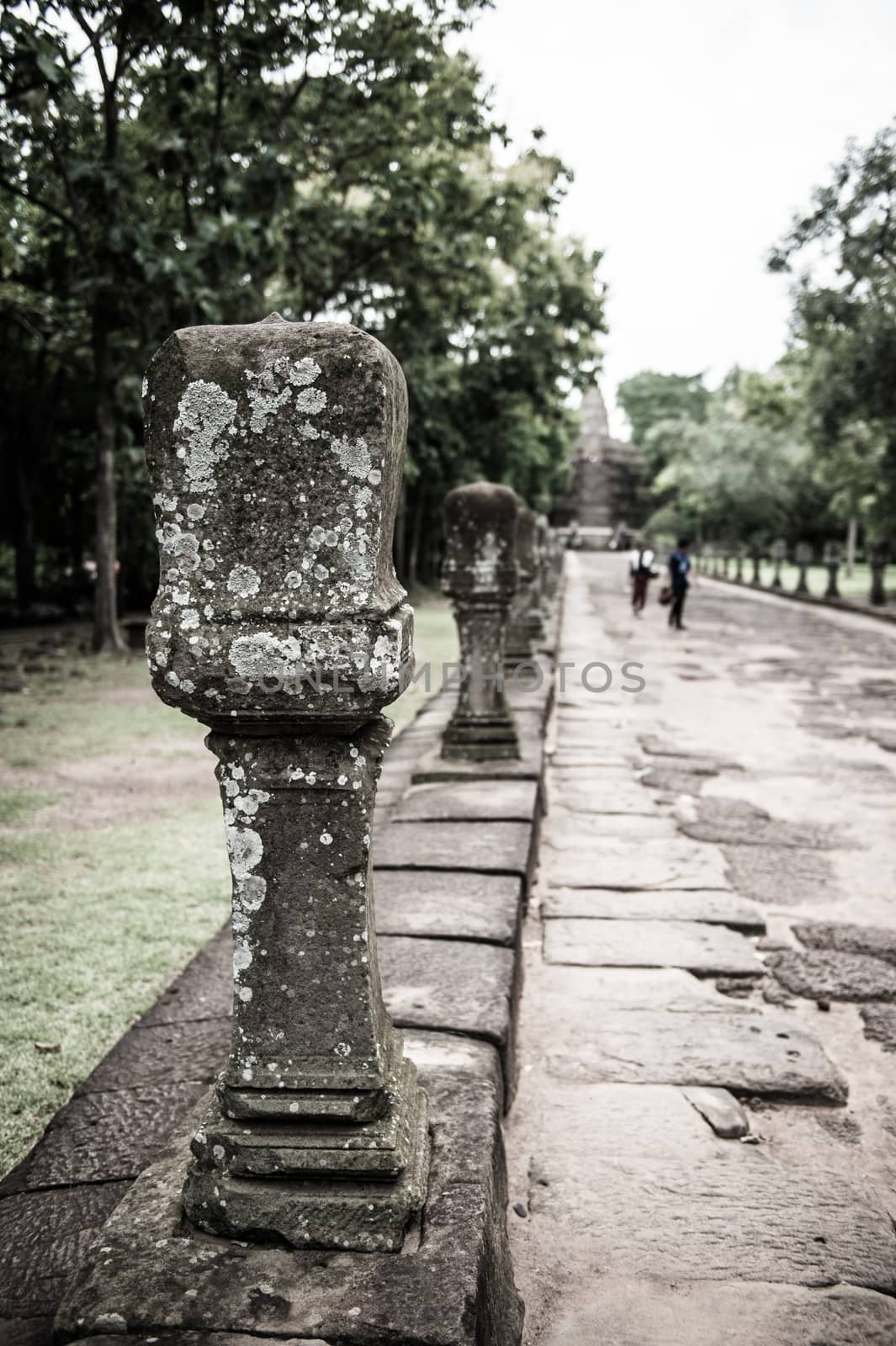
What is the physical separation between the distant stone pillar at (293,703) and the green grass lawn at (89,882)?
0.99 metres

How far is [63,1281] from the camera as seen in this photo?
1.63 m

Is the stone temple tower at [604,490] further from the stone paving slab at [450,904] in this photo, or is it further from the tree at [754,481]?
the stone paving slab at [450,904]

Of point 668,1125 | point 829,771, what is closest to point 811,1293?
point 668,1125

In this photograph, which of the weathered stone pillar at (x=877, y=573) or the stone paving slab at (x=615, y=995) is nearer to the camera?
the stone paving slab at (x=615, y=995)

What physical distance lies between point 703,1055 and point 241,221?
7.75 m

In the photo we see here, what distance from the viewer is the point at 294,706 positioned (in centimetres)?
145

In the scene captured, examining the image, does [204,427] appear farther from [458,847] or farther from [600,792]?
[600,792]

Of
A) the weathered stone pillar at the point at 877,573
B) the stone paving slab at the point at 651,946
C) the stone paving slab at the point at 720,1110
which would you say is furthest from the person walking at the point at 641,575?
the stone paving slab at the point at 720,1110

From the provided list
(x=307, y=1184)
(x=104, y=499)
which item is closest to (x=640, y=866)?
(x=307, y=1184)

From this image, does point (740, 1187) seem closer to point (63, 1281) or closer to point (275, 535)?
point (63, 1281)

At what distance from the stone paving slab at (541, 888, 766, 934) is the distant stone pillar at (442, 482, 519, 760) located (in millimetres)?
1281

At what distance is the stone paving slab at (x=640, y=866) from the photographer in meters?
4.06

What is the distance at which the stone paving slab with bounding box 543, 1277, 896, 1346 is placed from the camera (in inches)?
67.6

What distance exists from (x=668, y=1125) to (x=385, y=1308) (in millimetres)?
1229
